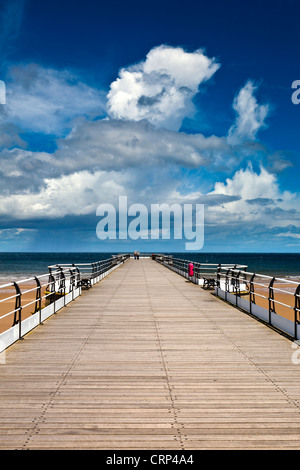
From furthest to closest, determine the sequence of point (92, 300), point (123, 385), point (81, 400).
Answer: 1. point (92, 300)
2. point (123, 385)
3. point (81, 400)

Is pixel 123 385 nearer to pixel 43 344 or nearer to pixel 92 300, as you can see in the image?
pixel 43 344

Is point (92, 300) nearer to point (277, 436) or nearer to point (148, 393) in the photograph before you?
point (148, 393)

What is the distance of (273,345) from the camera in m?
7.72

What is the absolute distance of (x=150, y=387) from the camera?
5387 mm

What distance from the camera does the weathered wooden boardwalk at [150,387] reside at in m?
3.98

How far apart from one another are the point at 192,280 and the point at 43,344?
14.6 m

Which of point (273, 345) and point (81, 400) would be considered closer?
point (81, 400)

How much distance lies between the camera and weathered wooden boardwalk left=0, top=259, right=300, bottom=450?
3982 mm
